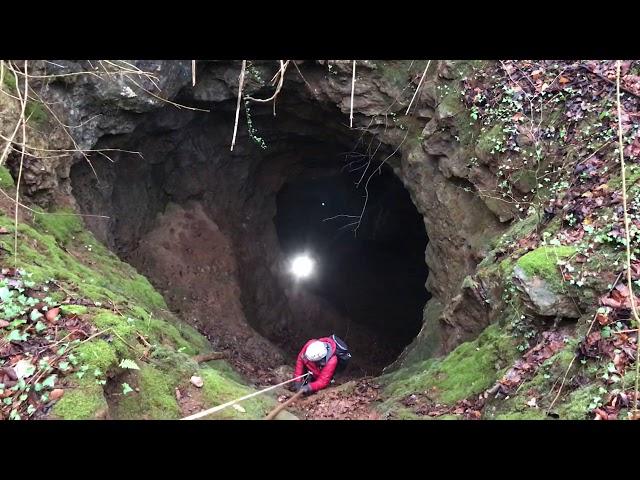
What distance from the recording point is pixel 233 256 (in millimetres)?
12070

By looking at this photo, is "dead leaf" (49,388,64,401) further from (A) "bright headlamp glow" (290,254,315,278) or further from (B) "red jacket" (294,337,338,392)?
(A) "bright headlamp glow" (290,254,315,278)

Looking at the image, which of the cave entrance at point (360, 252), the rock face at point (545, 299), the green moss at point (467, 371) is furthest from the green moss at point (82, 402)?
the cave entrance at point (360, 252)

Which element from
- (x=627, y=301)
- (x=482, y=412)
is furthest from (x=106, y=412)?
(x=627, y=301)

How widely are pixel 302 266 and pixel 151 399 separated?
11.4m

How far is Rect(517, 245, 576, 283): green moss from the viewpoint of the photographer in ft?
16.4

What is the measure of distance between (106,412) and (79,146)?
571 centimetres

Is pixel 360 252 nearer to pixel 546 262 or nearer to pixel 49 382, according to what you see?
pixel 546 262

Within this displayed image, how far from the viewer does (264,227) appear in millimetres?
13992

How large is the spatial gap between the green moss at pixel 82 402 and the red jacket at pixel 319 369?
142 inches

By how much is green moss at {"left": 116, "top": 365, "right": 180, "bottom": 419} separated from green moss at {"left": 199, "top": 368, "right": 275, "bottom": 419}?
0.39 m

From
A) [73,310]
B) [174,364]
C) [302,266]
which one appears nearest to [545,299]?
[174,364]

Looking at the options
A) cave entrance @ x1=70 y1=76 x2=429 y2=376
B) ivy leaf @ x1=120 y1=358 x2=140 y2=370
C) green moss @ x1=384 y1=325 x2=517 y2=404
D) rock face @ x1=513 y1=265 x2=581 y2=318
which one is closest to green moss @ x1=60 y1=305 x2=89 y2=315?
ivy leaf @ x1=120 y1=358 x2=140 y2=370

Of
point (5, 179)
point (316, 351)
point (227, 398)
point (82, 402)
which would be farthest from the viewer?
point (316, 351)
